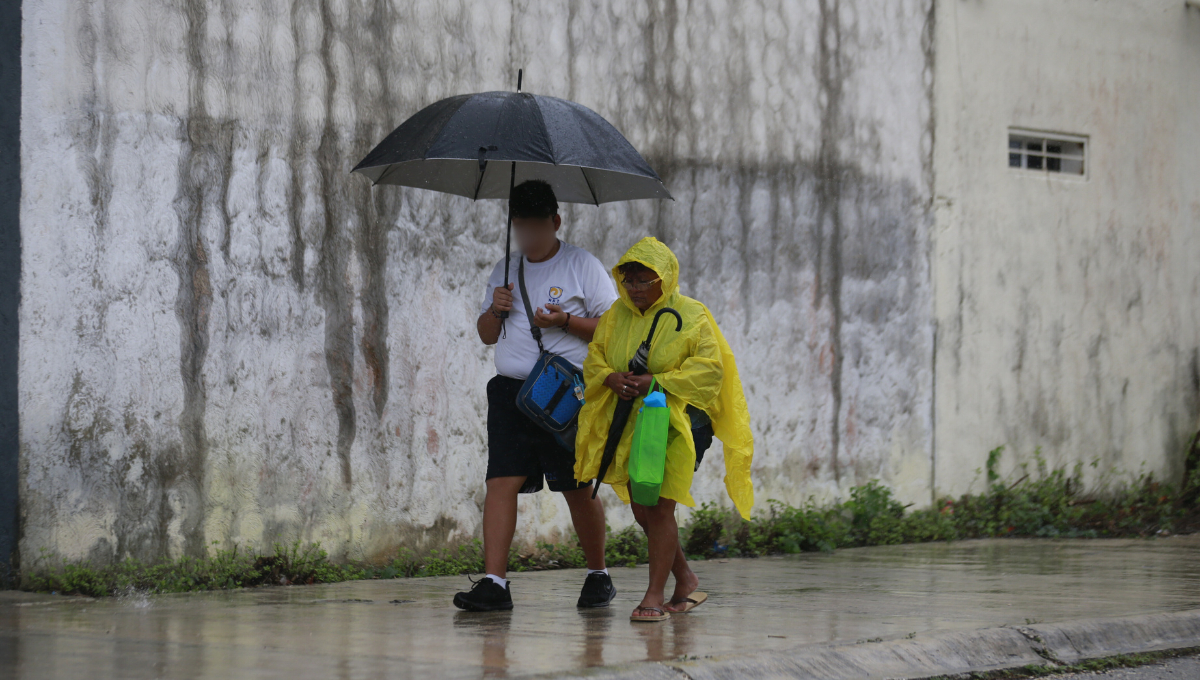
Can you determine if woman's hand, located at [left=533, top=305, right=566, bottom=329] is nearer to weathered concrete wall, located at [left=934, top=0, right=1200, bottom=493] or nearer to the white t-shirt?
the white t-shirt

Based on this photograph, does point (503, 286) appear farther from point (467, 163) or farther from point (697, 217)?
point (697, 217)

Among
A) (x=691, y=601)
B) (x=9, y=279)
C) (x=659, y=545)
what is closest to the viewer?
(x=659, y=545)

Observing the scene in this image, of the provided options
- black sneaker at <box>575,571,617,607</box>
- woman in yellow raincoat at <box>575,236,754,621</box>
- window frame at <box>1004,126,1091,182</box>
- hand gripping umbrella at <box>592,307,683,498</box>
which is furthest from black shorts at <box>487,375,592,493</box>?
window frame at <box>1004,126,1091,182</box>

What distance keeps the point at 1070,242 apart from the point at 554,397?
5916 millimetres

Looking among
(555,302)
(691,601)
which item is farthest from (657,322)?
(691,601)

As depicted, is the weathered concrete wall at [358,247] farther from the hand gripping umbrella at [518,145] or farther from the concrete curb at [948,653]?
the concrete curb at [948,653]

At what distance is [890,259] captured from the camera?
26.8 feet

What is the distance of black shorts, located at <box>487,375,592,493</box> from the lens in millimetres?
4754

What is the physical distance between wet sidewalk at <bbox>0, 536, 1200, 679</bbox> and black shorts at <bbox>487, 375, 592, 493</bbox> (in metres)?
0.59

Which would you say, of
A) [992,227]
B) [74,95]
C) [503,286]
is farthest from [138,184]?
[992,227]

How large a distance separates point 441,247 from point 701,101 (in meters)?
2.07

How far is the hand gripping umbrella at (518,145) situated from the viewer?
439 centimetres

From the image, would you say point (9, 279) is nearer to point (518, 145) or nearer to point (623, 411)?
point (518, 145)

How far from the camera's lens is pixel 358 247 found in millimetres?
6309
